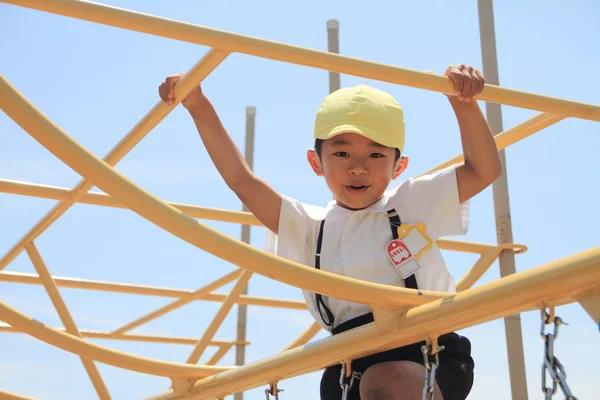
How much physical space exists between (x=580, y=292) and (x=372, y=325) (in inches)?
22.8

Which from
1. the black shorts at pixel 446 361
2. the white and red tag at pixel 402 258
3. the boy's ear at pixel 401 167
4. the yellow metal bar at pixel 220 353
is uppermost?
the yellow metal bar at pixel 220 353

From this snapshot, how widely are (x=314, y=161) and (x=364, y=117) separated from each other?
333mm

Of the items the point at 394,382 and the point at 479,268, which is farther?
the point at 479,268

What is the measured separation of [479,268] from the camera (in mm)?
4238

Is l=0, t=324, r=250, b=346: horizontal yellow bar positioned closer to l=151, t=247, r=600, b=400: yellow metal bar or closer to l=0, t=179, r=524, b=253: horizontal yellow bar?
l=0, t=179, r=524, b=253: horizontal yellow bar

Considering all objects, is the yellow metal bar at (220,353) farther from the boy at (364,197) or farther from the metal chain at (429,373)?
the metal chain at (429,373)

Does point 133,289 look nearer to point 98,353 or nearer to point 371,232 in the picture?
point 98,353

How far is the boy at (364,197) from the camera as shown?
8.21ft

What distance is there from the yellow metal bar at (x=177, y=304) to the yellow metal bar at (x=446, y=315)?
2.25 metres

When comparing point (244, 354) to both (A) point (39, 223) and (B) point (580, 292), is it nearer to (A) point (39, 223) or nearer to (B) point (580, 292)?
(A) point (39, 223)

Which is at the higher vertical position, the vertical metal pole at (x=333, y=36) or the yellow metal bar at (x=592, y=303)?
the vertical metal pole at (x=333, y=36)

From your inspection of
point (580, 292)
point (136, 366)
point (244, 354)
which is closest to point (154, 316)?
point (244, 354)

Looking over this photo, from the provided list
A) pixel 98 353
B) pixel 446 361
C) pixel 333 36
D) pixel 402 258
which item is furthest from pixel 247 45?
pixel 333 36

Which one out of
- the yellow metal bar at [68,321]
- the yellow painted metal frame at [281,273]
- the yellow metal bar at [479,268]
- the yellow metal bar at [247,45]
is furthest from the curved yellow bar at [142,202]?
the yellow metal bar at [479,268]
